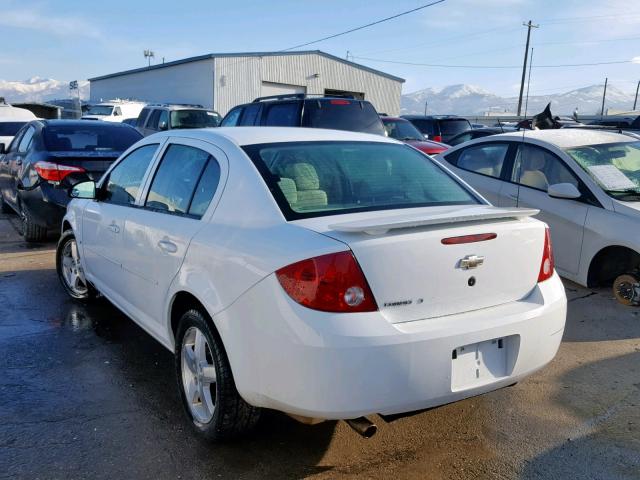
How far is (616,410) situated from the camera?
3.48m

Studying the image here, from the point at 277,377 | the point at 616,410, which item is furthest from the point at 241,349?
the point at 616,410

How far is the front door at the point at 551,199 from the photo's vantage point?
5332mm

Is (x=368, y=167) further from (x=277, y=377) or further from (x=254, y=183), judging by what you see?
(x=277, y=377)

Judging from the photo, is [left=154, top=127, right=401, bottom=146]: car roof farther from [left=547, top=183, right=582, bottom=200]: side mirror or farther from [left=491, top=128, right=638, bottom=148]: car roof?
[left=491, top=128, right=638, bottom=148]: car roof

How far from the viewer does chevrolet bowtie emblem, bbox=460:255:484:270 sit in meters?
2.66

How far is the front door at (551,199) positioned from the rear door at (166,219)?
359 cm

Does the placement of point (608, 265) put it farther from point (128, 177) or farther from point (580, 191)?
point (128, 177)

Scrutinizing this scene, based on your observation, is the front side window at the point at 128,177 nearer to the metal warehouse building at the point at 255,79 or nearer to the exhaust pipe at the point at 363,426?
the exhaust pipe at the point at 363,426

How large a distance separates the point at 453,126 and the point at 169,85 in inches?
846

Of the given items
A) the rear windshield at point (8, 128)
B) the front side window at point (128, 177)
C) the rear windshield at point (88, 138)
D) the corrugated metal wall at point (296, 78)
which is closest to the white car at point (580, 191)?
the front side window at point (128, 177)

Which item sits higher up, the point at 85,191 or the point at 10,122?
the point at 10,122

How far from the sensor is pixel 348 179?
3.28 m

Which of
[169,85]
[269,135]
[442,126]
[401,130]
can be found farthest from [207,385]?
[169,85]

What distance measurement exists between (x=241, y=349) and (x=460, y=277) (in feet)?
3.44
